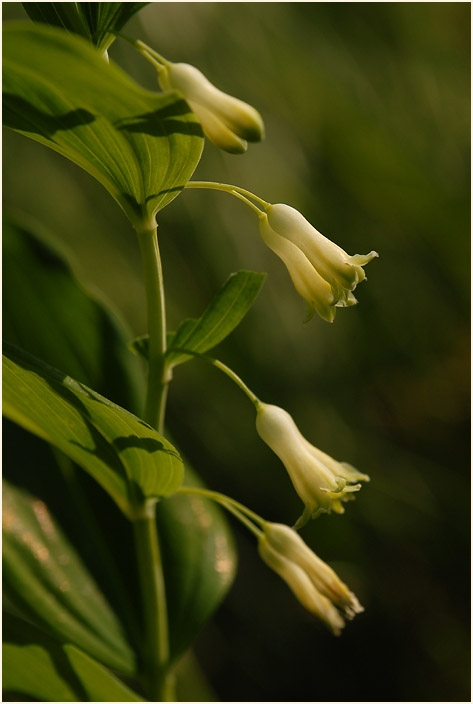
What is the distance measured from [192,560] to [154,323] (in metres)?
0.41

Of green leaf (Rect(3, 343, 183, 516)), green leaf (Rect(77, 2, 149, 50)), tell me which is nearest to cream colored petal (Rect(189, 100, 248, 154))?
green leaf (Rect(77, 2, 149, 50))

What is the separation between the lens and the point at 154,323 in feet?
1.62

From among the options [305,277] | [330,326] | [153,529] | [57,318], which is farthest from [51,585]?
[330,326]

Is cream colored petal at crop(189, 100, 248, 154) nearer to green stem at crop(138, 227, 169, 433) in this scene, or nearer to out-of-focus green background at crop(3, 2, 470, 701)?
green stem at crop(138, 227, 169, 433)

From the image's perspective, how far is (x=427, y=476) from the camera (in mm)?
1730

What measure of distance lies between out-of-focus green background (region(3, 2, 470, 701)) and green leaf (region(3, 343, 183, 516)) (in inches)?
41.3

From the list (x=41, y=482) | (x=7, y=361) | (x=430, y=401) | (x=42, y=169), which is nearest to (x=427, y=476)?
(x=430, y=401)

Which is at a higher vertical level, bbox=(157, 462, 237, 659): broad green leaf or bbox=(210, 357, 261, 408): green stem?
bbox=(210, 357, 261, 408): green stem

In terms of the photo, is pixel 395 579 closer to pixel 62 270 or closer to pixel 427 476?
pixel 427 476

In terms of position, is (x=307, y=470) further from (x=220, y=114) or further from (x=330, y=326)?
(x=330, y=326)

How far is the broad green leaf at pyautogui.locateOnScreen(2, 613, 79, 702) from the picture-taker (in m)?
0.53

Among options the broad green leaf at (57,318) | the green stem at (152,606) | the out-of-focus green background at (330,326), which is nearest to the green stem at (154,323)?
the green stem at (152,606)

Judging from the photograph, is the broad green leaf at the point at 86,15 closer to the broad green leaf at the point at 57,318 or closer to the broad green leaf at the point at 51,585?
the broad green leaf at the point at 57,318

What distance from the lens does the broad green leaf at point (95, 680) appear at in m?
0.54
